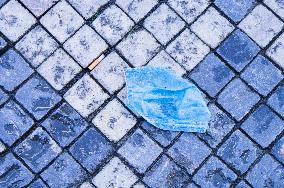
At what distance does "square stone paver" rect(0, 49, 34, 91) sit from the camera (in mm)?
3117

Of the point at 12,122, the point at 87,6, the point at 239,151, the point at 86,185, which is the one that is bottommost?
the point at 239,151

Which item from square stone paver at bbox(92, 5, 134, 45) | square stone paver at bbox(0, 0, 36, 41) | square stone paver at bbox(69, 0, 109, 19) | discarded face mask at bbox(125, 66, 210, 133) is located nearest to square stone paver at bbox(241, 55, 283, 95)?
discarded face mask at bbox(125, 66, 210, 133)

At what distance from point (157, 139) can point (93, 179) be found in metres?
0.56

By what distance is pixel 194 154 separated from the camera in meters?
3.07

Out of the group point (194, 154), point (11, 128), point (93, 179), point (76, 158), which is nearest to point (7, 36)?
point (11, 128)

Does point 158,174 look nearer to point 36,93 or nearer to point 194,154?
point 194,154

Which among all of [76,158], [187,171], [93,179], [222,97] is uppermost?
[76,158]

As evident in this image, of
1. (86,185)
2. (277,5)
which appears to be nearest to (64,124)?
(86,185)

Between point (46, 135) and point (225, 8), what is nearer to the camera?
point (46, 135)

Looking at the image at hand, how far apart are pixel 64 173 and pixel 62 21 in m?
1.20

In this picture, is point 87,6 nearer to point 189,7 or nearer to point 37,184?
point 189,7

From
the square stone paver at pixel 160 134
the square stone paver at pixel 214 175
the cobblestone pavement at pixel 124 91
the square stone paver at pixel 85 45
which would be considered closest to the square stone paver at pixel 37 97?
the cobblestone pavement at pixel 124 91

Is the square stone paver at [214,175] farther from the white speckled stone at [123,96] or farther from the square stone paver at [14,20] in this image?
the square stone paver at [14,20]

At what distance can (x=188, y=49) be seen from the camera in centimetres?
324
